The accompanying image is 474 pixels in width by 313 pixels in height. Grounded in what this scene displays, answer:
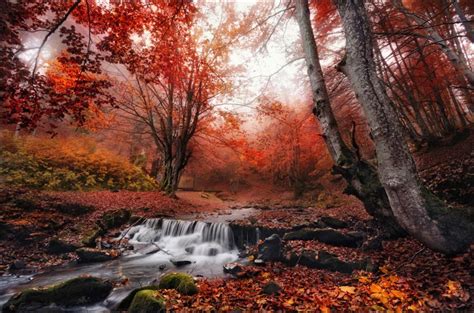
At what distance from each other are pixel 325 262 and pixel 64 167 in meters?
14.5

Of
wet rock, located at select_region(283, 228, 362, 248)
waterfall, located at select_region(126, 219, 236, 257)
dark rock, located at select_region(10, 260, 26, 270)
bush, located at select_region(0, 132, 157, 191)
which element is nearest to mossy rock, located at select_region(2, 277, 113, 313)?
dark rock, located at select_region(10, 260, 26, 270)

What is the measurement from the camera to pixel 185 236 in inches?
358

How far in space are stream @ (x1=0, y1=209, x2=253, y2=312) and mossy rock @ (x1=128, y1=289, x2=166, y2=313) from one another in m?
1.06

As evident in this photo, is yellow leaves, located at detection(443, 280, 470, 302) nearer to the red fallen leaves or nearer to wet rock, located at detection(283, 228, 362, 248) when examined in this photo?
the red fallen leaves

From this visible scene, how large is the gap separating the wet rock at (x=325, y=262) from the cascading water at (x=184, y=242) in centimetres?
237

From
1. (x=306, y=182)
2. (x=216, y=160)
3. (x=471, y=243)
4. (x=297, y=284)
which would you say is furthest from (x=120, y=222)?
(x=306, y=182)

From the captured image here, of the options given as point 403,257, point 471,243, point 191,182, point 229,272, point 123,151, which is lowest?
point 229,272

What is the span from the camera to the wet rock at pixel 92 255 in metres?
6.85

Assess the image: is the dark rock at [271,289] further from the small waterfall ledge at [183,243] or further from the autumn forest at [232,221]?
the small waterfall ledge at [183,243]

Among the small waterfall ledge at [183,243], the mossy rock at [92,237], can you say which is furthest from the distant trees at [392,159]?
the mossy rock at [92,237]

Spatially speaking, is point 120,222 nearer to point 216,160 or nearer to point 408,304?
point 408,304

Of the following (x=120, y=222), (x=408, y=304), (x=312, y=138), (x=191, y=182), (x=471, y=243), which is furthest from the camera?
(x=191, y=182)

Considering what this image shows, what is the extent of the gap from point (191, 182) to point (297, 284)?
2490 centimetres

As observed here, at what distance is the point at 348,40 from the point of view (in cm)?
438
